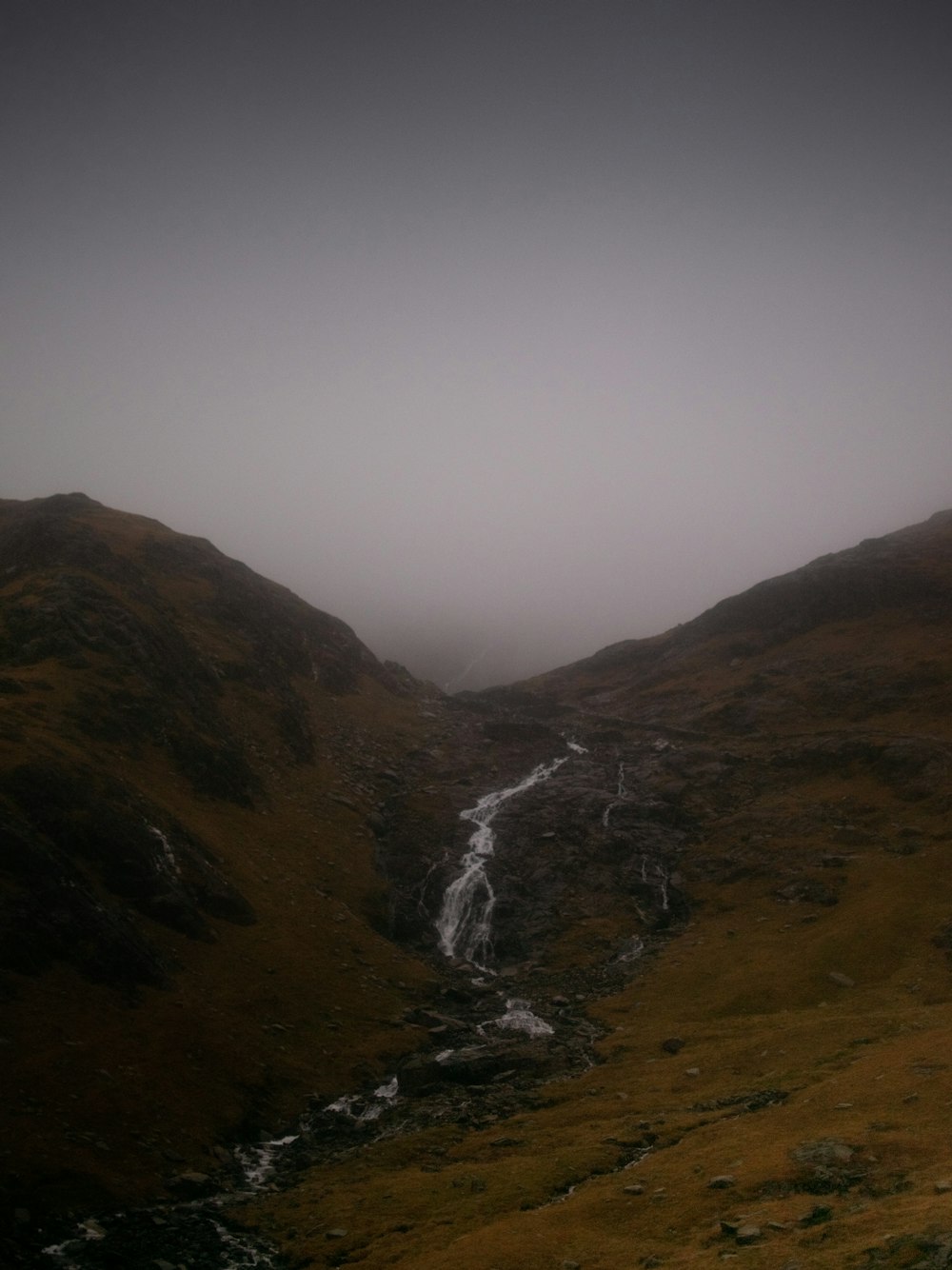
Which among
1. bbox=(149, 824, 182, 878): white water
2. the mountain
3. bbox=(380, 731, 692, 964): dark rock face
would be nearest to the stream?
the mountain

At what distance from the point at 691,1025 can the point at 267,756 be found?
6303 cm

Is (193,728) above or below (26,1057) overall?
above

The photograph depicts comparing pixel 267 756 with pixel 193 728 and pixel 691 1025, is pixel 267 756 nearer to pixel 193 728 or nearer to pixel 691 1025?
pixel 193 728

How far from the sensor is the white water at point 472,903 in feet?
276

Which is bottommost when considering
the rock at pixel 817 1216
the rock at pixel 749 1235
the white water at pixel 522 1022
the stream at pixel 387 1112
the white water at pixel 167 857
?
the white water at pixel 522 1022

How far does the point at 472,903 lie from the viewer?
90688mm

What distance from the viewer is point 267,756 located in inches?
4003

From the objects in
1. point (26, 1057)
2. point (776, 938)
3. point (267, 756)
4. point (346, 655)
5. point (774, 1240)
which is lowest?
point (776, 938)

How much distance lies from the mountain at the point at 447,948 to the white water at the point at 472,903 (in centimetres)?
49

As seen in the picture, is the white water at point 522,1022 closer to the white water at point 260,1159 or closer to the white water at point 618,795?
the white water at point 260,1159

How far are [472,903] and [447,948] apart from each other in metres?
8.01

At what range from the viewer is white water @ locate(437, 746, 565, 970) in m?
84.0

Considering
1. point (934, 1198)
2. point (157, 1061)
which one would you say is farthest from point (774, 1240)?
point (157, 1061)

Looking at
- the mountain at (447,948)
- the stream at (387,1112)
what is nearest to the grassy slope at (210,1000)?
the mountain at (447,948)
